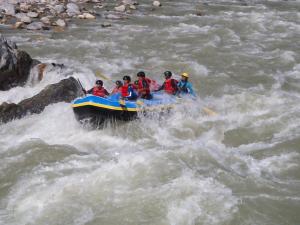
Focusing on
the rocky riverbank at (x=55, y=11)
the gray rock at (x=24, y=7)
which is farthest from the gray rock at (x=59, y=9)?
the gray rock at (x=24, y=7)

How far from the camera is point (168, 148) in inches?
360

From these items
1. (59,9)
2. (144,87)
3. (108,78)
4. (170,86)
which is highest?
(144,87)

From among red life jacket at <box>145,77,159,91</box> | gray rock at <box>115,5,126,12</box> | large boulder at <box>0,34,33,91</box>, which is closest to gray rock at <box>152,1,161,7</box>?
gray rock at <box>115,5,126,12</box>

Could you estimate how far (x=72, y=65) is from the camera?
14.7m

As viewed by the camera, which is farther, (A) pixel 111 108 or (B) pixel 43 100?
(B) pixel 43 100

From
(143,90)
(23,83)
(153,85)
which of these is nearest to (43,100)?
(23,83)

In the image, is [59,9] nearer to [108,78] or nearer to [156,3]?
[156,3]

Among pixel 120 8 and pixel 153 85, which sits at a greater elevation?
pixel 153 85

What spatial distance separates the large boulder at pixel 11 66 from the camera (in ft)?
38.3

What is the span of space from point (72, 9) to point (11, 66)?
10847mm

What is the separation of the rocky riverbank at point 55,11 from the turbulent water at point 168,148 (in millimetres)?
2329

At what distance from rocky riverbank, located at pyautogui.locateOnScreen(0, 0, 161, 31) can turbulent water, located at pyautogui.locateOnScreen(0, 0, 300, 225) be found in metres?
2.33

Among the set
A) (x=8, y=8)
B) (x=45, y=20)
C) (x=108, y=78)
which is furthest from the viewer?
(x=8, y=8)

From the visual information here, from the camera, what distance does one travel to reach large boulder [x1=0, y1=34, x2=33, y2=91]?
11.7m
